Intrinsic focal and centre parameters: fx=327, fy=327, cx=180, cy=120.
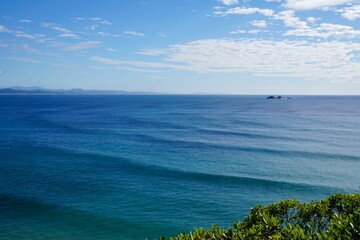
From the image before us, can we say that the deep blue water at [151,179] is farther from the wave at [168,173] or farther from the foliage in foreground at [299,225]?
the foliage in foreground at [299,225]

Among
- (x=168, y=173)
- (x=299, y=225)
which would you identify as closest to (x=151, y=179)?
(x=168, y=173)

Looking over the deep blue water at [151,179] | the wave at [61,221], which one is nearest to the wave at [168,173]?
the deep blue water at [151,179]

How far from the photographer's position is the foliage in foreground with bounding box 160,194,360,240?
1134cm

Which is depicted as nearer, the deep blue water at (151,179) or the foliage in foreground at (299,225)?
the foliage in foreground at (299,225)

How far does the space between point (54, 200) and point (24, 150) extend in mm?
30585

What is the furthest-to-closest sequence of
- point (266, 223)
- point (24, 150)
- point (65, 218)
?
point (24, 150)
point (65, 218)
point (266, 223)

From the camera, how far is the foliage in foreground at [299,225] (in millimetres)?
11344

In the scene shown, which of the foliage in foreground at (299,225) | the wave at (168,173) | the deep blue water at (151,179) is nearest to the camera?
the foliage in foreground at (299,225)

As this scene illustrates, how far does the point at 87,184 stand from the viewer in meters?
44.0

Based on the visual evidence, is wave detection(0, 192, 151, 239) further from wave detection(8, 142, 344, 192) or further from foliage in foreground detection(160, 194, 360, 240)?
foliage in foreground detection(160, 194, 360, 240)

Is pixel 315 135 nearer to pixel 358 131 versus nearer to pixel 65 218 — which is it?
pixel 358 131

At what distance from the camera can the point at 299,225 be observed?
48.1 ft

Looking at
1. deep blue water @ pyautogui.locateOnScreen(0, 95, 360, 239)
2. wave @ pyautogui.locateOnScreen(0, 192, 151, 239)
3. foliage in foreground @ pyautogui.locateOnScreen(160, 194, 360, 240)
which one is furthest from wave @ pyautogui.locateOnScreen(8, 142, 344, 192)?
foliage in foreground @ pyautogui.locateOnScreen(160, 194, 360, 240)

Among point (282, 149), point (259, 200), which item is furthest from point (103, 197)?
point (282, 149)
